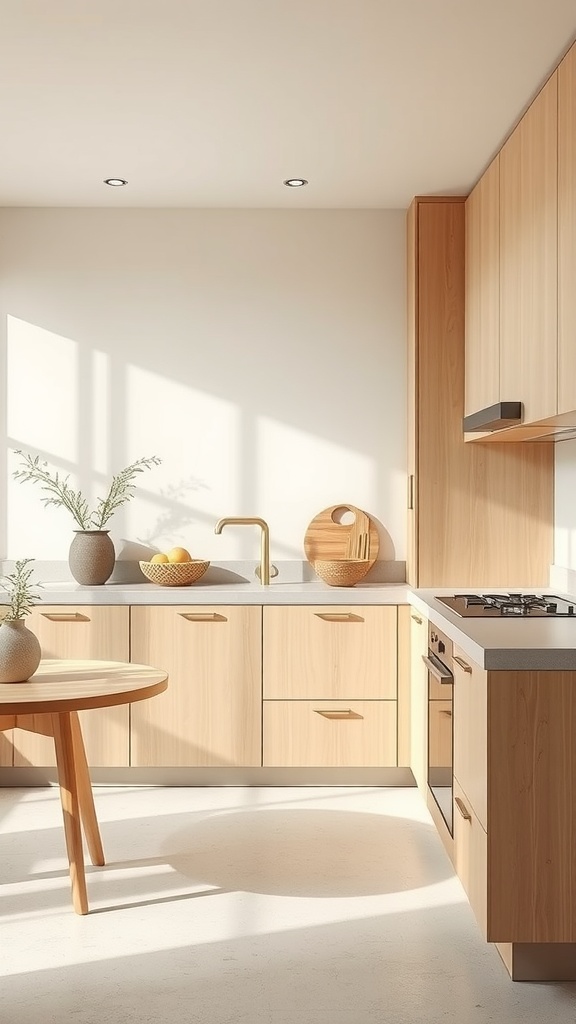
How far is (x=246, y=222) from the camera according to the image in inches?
178

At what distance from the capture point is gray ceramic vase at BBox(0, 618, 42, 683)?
2.90 metres

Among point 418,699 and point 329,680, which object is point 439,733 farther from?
point 329,680

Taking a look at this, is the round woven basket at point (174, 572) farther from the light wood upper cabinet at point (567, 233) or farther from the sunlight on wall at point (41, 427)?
the light wood upper cabinet at point (567, 233)

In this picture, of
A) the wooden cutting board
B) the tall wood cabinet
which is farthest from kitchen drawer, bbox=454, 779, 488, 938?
the wooden cutting board

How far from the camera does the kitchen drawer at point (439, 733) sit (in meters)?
3.03

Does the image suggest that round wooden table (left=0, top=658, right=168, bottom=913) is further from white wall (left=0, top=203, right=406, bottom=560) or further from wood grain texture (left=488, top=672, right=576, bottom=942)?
white wall (left=0, top=203, right=406, bottom=560)

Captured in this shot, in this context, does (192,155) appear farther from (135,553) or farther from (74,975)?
(74,975)

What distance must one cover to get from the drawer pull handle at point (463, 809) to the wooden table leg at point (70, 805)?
44.0 inches

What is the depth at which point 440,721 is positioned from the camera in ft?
10.4

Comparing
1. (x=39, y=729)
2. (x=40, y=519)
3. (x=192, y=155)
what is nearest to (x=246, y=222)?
(x=192, y=155)

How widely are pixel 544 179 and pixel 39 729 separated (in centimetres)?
227

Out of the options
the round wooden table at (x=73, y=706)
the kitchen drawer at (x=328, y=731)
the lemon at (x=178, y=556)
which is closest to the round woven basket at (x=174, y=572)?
the lemon at (x=178, y=556)

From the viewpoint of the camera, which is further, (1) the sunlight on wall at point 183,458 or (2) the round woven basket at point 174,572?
(1) the sunlight on wall at point 183,458

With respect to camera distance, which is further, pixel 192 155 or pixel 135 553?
pixel 135 553
